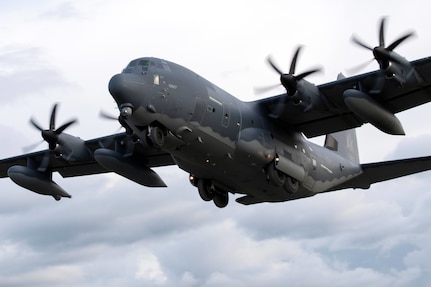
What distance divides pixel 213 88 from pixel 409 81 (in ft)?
21.9

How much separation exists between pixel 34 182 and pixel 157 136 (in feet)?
29.3

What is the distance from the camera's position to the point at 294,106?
28.3m

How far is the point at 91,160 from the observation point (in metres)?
32.9

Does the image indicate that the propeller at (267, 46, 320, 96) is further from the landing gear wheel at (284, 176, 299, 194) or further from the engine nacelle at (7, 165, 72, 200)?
the engine nacelle at (7, 165, 72, 200)

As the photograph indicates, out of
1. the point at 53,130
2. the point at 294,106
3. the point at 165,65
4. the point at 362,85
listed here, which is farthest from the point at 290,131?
the point at 53,130

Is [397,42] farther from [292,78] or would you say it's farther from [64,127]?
[64,127]

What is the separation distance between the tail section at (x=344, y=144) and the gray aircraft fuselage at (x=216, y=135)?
273 cm

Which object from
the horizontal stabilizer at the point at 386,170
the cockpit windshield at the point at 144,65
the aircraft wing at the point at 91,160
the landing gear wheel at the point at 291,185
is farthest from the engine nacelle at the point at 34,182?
the horizontal stabilizer at the point at 386,170

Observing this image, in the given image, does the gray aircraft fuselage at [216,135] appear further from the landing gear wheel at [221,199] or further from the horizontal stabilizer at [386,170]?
the horizontal stabilizer at [386,170]

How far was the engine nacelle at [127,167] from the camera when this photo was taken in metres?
29.6

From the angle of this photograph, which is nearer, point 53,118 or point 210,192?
point 210,192

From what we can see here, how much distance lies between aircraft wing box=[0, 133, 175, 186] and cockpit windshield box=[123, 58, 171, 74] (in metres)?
4.88

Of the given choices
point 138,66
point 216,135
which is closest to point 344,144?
point 216,135

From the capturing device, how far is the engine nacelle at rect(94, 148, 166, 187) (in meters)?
29.6
